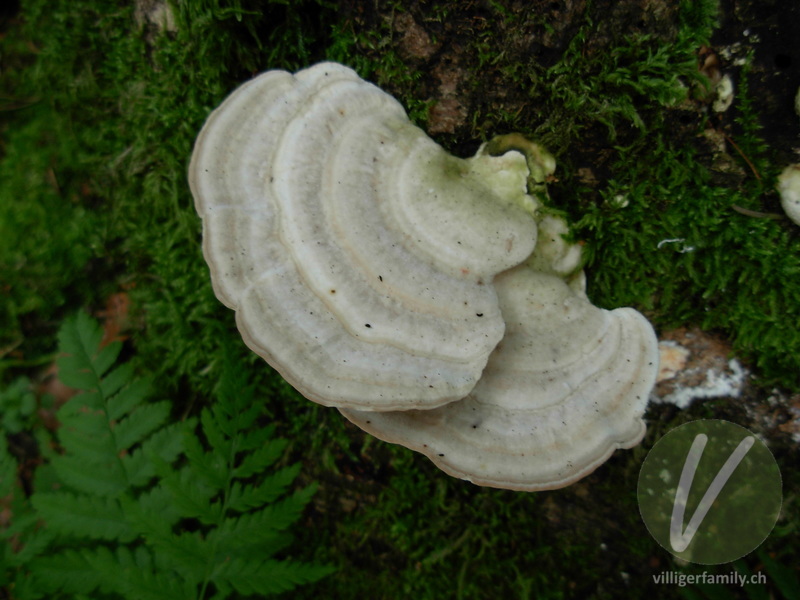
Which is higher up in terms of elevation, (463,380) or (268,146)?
(268,146)

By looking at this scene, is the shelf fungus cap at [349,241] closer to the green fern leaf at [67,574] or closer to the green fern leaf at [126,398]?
the green fern leaf at [126,398]

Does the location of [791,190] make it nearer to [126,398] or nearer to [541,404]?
[541,404]

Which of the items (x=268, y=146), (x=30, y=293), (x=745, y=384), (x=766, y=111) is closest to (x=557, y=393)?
(x=745, y=384)

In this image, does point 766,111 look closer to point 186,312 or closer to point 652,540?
point 652,540

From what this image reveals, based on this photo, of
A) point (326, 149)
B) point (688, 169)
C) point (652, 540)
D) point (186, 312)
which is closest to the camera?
point (326, 149)

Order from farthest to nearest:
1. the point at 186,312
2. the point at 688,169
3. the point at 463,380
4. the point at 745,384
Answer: the point at 186,312, the point at 745,384, the point at 688,169, the point at 463,380

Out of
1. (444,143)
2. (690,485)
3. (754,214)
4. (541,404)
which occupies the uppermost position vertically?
(754,214)

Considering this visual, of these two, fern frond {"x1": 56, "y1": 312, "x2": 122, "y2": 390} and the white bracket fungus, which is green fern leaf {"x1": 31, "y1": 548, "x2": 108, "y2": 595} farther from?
the white bracket fungus

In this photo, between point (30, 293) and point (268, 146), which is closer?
point (268, 146)

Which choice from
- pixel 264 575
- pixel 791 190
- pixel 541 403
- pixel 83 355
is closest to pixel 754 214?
pixel 791 190
